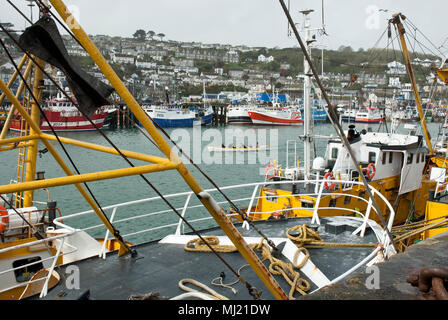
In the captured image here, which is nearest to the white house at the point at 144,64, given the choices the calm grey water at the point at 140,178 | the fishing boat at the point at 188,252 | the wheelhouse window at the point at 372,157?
the calm grey water at the point at 140,178

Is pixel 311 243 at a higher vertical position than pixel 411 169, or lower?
higher

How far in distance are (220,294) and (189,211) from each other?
17181mm

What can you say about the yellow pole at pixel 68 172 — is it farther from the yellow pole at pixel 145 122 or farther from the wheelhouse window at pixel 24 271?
the wheelhouse window at pixel 24 271

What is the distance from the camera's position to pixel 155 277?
18.1ft

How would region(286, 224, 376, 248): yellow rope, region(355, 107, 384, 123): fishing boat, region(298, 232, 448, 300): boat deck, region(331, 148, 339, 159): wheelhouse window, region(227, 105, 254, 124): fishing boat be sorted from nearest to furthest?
region(298, 232, 448, 300): boat deck < region(286, 224, 376, 248): yellow rope < region(331, 148, 339, 159): wheelhouse window < region(227, 105, 254, 124): fishing boat < region(355, 107, 384, 123): fishing boat

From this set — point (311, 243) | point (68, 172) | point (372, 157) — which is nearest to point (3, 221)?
point (68, 172)

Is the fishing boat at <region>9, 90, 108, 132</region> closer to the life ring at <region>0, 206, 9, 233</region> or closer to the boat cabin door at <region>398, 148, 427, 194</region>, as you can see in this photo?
the boat cabin door at <region>398, 148, 427, 194</region>

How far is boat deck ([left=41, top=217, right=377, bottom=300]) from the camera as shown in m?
5.09

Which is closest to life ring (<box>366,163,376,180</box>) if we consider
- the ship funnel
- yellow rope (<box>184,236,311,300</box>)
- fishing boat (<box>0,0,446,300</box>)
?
fishing boat (<box>0,0,446,300</box>)

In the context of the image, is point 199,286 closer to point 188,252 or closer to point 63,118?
point 188,252

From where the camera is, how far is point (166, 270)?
5.75 m

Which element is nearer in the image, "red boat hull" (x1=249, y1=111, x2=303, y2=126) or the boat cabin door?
the boat cabin door

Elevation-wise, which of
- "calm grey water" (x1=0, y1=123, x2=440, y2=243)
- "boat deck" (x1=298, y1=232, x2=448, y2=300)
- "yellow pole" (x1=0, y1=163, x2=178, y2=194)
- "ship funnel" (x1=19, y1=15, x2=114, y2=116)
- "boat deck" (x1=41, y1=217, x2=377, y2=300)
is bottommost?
"calm grey water" (x1=0, y1=123, x2=440, y2=243)

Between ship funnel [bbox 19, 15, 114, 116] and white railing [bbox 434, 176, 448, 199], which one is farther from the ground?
ship funnel [bbox 19, 15, 114, 116]
